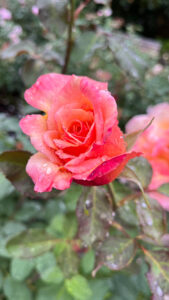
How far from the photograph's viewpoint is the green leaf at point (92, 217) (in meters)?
0.49

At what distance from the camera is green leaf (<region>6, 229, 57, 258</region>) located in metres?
0.62

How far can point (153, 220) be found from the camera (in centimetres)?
53

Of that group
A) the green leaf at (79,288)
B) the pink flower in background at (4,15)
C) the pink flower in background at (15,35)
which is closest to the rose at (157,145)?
the green leaf at (79,288)

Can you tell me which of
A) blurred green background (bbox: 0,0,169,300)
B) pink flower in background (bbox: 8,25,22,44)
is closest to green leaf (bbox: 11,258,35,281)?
blurred green background (bbox: 0,0,169,300)

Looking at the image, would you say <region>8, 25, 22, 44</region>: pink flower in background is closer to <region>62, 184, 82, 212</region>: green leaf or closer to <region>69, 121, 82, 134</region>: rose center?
<region>62, 184, 82, 212</region>: green leaf

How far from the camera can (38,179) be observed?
0.36 meters

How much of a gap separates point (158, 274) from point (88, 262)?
20cm

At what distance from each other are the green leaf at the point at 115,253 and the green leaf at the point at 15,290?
0.97 feet

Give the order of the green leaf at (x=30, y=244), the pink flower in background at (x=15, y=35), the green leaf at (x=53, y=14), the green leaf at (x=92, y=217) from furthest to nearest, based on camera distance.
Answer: the pink flower in background at (x=15, y=35)
the green leaf at (x=53, y=14)
the green leaf at (x=30, y=244)
the green leaf at (x=92, y=217)

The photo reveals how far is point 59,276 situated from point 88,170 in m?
0.42

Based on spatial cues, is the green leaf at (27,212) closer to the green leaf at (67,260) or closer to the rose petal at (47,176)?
the green leaf at (67,260)

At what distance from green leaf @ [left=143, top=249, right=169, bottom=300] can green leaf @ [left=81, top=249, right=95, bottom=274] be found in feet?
0.54

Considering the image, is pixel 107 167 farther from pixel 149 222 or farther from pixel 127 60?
pixel 127 60

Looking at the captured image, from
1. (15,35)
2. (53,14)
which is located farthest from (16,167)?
(15,35)
